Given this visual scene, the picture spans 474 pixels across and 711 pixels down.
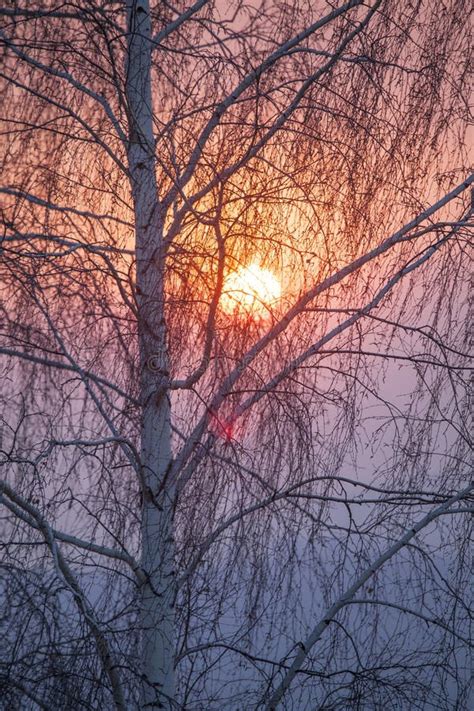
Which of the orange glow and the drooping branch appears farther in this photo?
the drooping branch

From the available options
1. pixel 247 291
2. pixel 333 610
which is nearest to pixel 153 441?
pixel 247 291

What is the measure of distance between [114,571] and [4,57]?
2311 millimetres

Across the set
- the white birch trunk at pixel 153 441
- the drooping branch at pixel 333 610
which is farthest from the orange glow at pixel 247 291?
the drooping branch at pixel 333 610

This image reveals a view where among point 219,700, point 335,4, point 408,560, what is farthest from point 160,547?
point 335,4

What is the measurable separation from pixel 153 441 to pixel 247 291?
0.77 metres

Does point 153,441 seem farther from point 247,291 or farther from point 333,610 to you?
point 333,610

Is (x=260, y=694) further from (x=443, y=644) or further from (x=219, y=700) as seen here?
(x=443, y=644)

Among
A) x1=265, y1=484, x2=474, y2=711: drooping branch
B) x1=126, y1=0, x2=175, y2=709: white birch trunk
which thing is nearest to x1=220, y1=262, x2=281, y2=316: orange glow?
x1=126, y1=0, x2=175, y2=709: white birch trunk

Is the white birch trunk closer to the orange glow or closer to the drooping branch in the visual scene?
the orange glow

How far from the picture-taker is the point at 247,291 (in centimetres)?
362

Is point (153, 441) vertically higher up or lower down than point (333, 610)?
higher up

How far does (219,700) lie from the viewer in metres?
3.71

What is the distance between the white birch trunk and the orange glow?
0.29 metres

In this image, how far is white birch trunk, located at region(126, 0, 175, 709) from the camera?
3.67m
